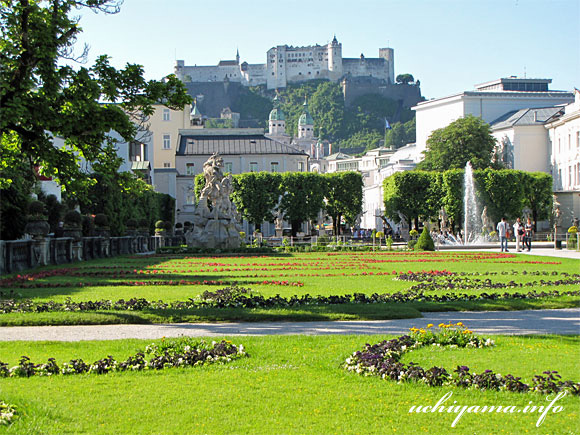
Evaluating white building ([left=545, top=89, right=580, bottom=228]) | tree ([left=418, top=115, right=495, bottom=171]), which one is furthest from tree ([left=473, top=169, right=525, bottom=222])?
white building ([left=545, top=89, right=580, bottom=228])

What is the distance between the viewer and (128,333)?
11828 mm

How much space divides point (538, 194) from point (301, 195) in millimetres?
23099

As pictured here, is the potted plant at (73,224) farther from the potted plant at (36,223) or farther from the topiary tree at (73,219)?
the potted plant at (36,223)

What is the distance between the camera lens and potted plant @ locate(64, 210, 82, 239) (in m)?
34.0

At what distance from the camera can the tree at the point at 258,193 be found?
70.4 m

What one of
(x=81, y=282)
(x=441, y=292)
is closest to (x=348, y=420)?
(x=441, y=292)

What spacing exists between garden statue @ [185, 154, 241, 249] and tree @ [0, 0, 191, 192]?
28.3 meters

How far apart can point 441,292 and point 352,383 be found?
10.1m

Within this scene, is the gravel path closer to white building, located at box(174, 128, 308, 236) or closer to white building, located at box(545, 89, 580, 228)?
white building, located at box(545, 89, 580, 228)

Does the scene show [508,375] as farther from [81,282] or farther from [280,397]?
[81,282]

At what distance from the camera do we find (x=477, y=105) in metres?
111

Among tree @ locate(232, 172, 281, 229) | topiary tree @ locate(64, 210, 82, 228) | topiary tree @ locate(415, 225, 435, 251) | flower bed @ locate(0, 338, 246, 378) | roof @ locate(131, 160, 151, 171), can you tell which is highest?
roof @ locate(131, 160, 151, 171)

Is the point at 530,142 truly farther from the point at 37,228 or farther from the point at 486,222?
the point at 37,228

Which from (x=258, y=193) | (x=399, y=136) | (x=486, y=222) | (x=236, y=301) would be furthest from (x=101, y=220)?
(x=399, y=136)
